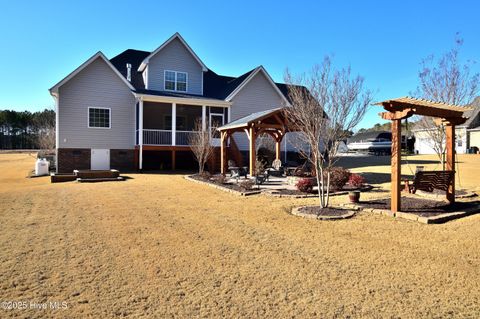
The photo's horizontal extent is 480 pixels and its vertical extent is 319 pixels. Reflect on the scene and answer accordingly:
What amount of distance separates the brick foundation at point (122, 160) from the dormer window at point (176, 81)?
5.25 metres

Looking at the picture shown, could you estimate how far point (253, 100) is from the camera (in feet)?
79.1

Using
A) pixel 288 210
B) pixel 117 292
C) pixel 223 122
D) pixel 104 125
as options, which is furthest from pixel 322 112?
pixel 104 125

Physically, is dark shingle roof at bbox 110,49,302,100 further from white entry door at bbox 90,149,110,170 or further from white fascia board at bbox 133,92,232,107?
white entry door at bbox 90,149,110,170

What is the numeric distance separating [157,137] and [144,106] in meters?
2.94

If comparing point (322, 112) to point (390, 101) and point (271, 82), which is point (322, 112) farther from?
point (271, 82)

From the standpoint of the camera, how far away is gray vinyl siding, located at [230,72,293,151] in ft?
76.9

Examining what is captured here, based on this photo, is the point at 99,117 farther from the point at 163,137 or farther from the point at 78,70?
the point at 163,137

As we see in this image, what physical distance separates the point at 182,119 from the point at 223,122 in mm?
3478

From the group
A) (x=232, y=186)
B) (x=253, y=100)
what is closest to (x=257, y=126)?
(x=232, y=186)

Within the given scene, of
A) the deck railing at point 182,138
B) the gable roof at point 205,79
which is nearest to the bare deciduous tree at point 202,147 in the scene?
the deck railing at point 182,138

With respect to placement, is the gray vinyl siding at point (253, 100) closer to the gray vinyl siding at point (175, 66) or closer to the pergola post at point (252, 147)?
the gray vinyl siding at point (175, 66)

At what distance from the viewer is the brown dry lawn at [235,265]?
11.7ft

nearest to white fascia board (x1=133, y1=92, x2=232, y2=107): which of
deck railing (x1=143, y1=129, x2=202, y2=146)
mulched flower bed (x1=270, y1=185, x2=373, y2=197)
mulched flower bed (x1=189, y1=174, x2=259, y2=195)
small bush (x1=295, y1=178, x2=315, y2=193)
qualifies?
deck railing (x1=143, y1=129, x2=202, y2=146)

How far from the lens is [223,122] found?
2300 centimetres
